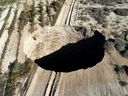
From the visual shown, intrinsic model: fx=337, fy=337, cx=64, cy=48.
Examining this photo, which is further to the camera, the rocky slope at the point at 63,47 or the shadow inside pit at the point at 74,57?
the shadow inside pit at the point at 74,57

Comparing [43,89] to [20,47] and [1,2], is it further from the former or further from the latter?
[1,2]

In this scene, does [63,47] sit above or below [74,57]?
above

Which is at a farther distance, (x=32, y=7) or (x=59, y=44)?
(x=32, y=7)

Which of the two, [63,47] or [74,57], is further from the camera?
[74,57]

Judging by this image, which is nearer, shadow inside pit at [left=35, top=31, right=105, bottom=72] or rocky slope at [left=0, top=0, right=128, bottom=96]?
rocky slope at [left=0, top=0, right=128, bottom=96]

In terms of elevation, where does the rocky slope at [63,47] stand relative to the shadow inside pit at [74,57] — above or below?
above

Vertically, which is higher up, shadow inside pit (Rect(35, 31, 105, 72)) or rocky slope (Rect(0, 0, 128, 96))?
rocky slope (Rect(0, 0, 128, 96))

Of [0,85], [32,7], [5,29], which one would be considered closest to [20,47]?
[5,29]
